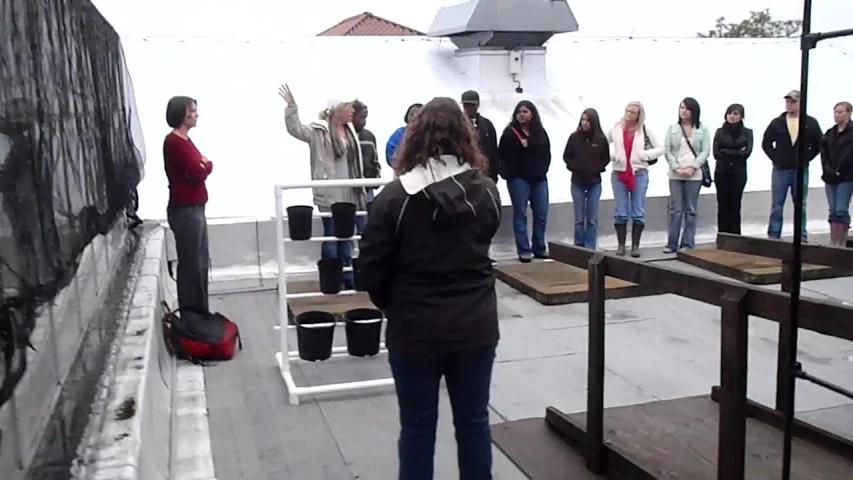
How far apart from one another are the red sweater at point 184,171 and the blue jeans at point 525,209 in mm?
3669

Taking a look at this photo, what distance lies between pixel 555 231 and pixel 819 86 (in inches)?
241

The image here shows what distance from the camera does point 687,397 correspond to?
173 inches

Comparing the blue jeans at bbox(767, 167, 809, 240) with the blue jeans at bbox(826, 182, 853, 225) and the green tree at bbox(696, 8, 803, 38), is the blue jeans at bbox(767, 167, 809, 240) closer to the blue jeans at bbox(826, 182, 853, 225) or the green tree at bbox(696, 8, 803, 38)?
the blue jeans at bbox(826, 182, 853, 225)

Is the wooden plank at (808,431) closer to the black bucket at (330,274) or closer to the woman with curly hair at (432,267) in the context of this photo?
the woman with curly hair at (432,267)

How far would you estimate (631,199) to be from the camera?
27.2 feet

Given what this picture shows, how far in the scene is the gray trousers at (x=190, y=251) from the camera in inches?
201

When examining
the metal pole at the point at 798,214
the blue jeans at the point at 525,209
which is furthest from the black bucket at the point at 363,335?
the blue jeans at the point at 525,209

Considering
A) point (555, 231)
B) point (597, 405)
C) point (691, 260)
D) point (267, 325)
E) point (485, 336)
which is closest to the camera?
point (485, 336)

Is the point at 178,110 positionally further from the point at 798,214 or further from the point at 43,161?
the point at 798,214

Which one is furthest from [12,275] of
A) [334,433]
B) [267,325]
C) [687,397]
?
[267,325]

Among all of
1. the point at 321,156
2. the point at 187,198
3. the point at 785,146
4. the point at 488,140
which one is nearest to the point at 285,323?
the point at 187,198

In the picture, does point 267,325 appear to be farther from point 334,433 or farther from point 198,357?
point 334,433

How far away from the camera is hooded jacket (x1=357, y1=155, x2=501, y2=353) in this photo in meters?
2.76

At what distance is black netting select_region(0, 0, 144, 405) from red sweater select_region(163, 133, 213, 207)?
1.78ft
